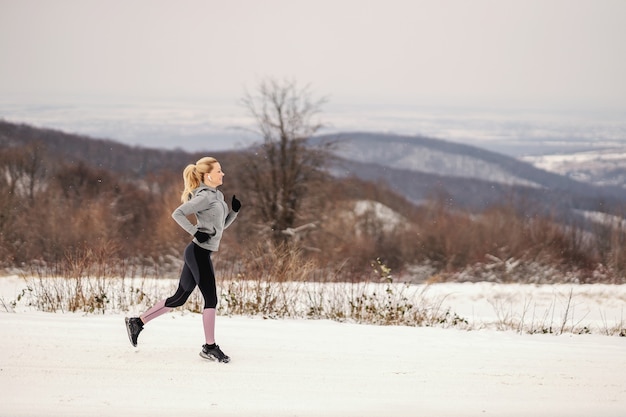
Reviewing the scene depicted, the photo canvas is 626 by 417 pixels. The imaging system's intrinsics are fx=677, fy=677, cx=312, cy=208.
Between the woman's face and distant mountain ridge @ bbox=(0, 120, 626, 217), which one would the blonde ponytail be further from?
distant mountain ridge @ bbox=(0, 120, 626, 217)

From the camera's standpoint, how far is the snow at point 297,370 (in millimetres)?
5352

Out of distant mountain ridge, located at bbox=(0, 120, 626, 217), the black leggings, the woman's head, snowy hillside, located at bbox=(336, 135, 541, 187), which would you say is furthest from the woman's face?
snowy hillside, located at bbox=(336, 135, 541, 187)

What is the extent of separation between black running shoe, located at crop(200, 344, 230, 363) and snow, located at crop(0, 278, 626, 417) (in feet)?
0.30

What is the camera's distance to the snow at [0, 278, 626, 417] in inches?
211

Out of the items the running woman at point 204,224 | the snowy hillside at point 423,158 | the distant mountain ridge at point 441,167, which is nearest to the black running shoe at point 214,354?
the running woman at point 204,224

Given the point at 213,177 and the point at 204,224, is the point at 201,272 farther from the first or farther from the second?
the point at 213,177

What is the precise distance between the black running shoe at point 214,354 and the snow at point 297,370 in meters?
0.09

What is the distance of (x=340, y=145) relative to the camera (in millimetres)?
40781

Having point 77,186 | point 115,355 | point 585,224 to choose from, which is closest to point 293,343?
point 115,355

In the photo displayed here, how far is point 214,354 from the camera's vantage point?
6.26 meters

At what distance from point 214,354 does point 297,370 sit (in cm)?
78

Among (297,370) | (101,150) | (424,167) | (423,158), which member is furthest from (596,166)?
(297,370)

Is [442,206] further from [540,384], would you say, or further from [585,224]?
[540,384]

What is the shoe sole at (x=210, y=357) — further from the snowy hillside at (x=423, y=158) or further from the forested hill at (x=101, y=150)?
the snowy hillside at (x=423, y=158)
